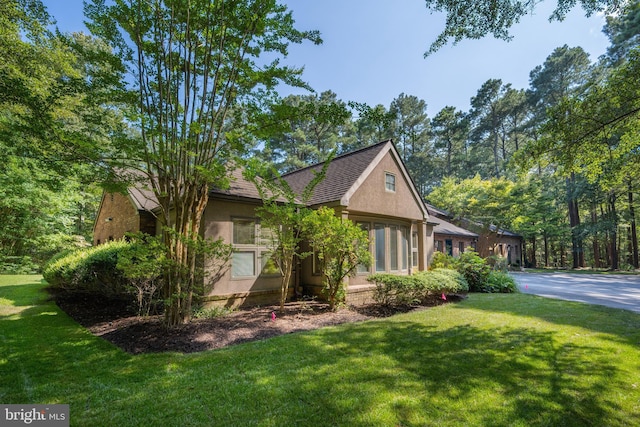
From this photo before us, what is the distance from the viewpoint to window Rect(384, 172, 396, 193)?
11539 millimetres

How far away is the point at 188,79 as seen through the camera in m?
6.41

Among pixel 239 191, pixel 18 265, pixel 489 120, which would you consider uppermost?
pixel 489 120

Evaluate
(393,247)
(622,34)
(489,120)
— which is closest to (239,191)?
(393,247)

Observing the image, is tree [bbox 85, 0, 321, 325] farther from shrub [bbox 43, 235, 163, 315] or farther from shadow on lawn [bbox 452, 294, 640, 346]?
shadow on lawn [bbox 452, 294, 640, 346]

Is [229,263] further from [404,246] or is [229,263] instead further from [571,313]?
[571,313]

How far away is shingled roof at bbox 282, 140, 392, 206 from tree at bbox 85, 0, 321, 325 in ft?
11.6

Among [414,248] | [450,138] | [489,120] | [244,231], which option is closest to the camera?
[244,231]

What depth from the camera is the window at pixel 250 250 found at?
8594 mm

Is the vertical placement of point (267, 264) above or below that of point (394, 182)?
below

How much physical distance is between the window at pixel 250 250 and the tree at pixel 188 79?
2074 millimetres

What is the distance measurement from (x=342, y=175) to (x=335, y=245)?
391cm

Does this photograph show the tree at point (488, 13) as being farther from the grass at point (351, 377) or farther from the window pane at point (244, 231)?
the window pane at point (244, 231)

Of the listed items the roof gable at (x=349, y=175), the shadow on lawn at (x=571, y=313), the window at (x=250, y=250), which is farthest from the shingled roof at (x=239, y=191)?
the shadow on lawn at (x=571, y=313)

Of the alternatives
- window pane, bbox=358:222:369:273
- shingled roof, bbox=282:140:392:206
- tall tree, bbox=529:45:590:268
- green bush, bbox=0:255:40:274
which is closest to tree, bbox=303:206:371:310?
window pane, bbox=358:222:369:273
